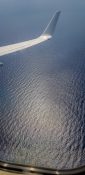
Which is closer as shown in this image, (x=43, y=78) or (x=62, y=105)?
(x=62, y=105)

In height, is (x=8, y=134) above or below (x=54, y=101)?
below

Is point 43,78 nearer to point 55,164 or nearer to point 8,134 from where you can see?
point 8,134

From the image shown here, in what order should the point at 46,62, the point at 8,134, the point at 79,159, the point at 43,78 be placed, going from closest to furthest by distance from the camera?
the point at 79,159
the point at 8,134
the point at 43,78
the point at 46,62

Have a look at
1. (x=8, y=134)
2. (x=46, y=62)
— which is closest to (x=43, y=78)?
(x=46, y=62)

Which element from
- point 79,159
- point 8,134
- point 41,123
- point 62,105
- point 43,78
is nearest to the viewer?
point 79,159

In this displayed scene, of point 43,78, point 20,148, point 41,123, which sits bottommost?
point 20,148

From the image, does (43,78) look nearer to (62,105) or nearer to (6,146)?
(62,105)
